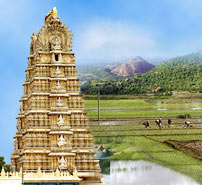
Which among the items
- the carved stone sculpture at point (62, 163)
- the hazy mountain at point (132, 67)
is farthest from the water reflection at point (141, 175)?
the hazy mountain at point (132, 67)

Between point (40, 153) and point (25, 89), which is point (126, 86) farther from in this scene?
point (40, 153)

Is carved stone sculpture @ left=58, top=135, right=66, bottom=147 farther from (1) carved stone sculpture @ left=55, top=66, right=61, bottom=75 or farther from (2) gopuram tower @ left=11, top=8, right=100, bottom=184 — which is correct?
(1) carved stone sculpture @ left=55, top=66, right=61, bottom=75

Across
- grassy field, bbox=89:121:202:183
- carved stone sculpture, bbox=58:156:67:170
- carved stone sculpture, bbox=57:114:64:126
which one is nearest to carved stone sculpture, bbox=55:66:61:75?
carved stone sculpture, bbox=57:114:64:126

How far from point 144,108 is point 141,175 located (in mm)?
5637

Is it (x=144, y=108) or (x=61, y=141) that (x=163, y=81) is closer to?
(x=144, y=108)

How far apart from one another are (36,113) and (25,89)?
3168 millimetres

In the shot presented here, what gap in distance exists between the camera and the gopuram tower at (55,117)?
26391mm

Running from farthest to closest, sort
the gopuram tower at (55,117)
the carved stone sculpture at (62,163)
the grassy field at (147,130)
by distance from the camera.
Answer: the grassy field at (147,130) < the gopuram tower at (55,117) < the carved stone sculpture at (62,163)

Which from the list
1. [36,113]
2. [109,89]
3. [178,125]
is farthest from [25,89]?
[178,125]

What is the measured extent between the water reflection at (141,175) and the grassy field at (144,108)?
3772 mm

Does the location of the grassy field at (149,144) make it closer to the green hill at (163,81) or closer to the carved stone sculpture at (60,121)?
the green hill at (163,81)

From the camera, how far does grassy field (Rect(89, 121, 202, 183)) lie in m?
29.1

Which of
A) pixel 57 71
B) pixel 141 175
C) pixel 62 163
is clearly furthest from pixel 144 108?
pixel 62 163

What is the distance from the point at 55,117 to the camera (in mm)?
27031
